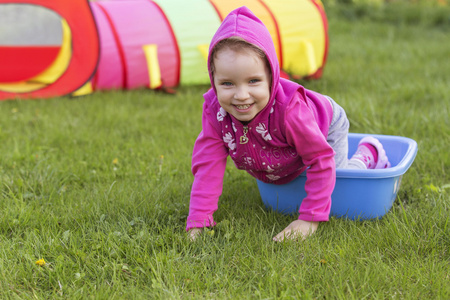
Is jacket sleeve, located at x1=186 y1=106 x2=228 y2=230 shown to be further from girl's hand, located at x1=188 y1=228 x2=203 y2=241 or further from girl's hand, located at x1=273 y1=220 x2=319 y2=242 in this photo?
girl's hand, located at x1=273 y1=220 x2=319 y2=242

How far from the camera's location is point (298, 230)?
6.44ft

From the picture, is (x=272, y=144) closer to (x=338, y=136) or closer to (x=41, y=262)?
(x=338, y=136)

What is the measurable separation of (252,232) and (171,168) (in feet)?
2.73

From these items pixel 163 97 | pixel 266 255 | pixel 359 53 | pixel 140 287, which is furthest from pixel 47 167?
pixel 359 53

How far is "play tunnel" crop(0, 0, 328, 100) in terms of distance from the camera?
412 cm

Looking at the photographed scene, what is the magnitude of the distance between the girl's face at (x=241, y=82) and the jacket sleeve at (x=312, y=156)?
0.14 metres

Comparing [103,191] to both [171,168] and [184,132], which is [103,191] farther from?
[184,132]

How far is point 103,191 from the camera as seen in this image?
2.39 m

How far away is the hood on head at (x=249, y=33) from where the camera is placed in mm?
1733

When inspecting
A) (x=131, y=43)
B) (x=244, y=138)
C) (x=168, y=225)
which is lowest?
(x=168, y=225)

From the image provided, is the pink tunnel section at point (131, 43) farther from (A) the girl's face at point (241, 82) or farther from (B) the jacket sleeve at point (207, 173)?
(A) the girl's face at point (241, 82)

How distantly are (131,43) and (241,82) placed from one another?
2780mm

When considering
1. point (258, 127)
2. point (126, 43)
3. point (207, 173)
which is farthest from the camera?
point (126, 43)

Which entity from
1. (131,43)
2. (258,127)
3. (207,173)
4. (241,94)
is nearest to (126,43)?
(131,43)
